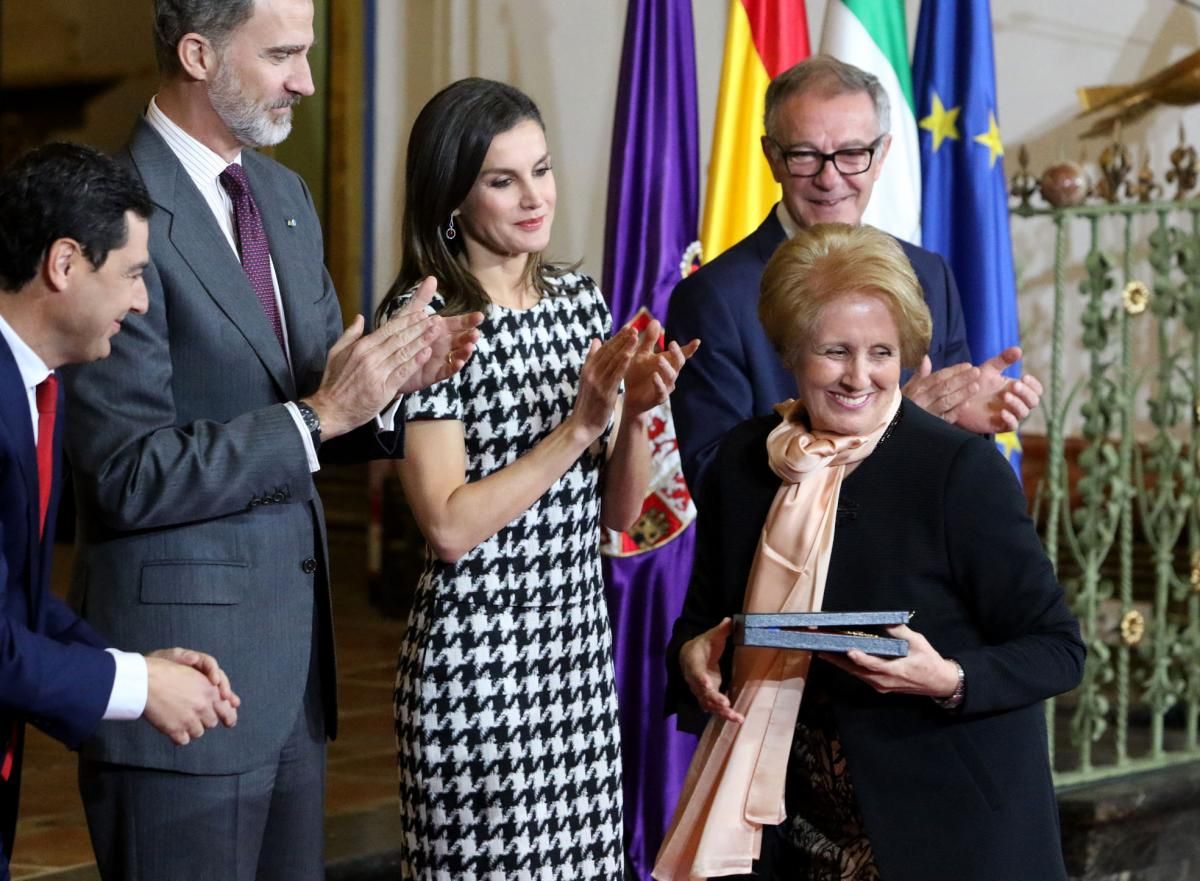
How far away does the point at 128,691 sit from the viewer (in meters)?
1.96

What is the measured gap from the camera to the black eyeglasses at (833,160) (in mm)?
2906

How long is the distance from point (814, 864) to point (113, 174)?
1210mm

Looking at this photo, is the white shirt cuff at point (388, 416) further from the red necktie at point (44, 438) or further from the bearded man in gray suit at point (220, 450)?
the red necktie at point (44, 438)

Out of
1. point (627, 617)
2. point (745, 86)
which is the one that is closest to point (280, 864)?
point (627, 617)

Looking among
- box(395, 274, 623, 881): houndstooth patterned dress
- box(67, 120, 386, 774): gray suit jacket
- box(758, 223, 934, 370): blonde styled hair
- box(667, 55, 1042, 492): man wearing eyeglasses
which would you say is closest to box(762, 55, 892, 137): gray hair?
box(667, 55, 1042, 492): man wearing eyeglasses

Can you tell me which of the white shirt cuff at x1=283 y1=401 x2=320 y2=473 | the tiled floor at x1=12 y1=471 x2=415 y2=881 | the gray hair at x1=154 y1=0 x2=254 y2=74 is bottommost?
the tiled floor at x1=12 y1=471 x2=415 y2=881

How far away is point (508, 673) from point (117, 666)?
0.77m

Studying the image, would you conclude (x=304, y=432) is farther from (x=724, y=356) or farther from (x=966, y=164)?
(x=966, y=164)

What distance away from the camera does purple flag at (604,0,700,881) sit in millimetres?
4148

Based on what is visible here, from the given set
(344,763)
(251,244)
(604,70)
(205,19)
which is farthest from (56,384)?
(604,70)

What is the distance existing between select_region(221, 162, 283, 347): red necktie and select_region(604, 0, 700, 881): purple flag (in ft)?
6.14

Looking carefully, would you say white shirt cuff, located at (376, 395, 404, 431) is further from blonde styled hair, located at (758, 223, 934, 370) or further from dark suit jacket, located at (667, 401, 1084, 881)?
dark suit jacket, located at (667, 401, 1084, 881)

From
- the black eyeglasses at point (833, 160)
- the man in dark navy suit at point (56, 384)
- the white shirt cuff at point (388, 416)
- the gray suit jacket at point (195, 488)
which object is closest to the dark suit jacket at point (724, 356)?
the black eyeglasses at point (833, 160)

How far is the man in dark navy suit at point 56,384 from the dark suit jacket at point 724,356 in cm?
108
